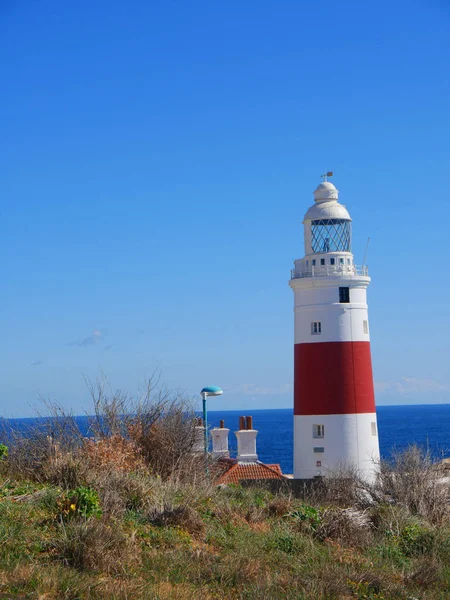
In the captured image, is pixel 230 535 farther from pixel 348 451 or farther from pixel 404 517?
pixel 348 451

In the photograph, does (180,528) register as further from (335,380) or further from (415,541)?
(335,380)

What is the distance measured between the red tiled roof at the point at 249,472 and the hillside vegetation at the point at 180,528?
7.21 m

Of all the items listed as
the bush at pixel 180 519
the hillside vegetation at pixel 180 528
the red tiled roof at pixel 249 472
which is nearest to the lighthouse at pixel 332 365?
the red tiled roof at pixel 249 472

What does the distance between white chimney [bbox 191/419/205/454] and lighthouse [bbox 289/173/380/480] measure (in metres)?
7.14

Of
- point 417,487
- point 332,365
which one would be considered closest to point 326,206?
point 332,365

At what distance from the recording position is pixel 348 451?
91.4 ft

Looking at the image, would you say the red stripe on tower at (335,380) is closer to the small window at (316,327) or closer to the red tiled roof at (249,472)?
the small window at (316,327)

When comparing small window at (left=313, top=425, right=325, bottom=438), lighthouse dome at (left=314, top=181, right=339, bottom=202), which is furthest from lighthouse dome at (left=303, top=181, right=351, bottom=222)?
small window at (left=313, top=425, right=325, bottom=438)

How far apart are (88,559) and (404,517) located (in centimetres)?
738

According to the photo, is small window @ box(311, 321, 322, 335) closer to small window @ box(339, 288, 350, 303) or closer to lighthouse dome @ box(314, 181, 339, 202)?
small window @ box(339, 288, 350, 303)

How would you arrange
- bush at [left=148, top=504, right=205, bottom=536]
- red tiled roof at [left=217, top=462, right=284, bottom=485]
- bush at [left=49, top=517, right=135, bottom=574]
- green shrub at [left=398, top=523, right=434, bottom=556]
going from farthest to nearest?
1. red tiled roof at [left=217, top=462, right=284, bottom=485]
2. green shrub at [left=398, top=523, right=434, bottom=556]
3. bush at [left=148, top=504, right=205, bottom=536]
4. bush at [left=49, top=517, right=135, bottom=574]

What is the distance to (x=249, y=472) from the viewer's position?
27.4m

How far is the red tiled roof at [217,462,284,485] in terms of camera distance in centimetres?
2673

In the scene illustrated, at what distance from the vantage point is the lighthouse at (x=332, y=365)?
91.7 feet
